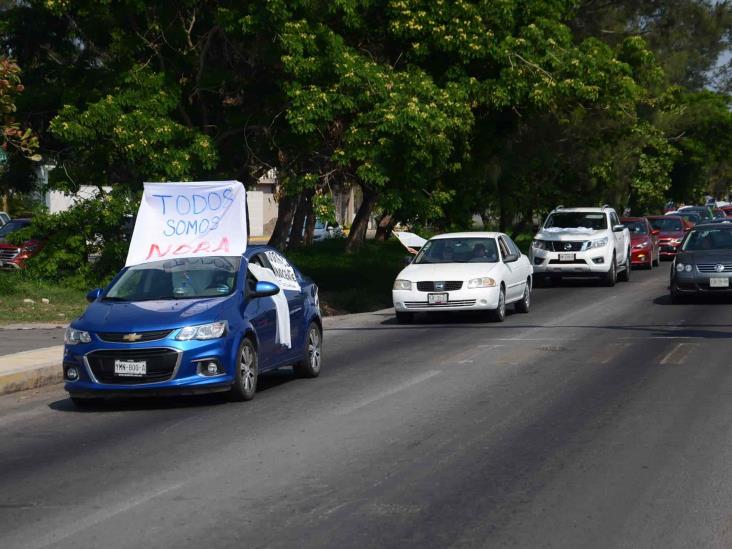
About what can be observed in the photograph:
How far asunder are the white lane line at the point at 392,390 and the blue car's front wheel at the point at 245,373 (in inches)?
43.5

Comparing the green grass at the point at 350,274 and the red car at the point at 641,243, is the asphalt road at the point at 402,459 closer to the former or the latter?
the green grass at the point at 350,274

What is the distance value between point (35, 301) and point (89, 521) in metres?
17.3

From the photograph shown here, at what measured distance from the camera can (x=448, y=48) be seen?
2780cm

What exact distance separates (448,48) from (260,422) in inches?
690

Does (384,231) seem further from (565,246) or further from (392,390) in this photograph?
(392,390)

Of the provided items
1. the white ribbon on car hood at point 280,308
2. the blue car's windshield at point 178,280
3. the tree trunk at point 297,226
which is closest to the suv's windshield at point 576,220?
the tree trunk at point 297,226

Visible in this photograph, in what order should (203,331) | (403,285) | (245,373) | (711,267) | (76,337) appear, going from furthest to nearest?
1. (711,267)
2. (403,285)
3. (245,373)
4. (76,337)
5. (203,331)

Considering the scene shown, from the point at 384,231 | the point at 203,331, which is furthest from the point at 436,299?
the point at 384,231

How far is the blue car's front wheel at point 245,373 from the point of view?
499 inches

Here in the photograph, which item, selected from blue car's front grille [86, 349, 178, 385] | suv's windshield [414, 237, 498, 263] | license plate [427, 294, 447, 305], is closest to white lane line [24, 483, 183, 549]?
blue car's front grille [86, 349, 178, 385]

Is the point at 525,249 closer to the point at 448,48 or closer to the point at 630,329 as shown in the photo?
the point at 448,48

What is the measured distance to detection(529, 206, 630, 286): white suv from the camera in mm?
31672

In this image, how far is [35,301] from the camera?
24.3 m

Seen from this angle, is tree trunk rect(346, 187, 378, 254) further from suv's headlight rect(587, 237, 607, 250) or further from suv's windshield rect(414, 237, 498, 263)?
suv's windshield rect(414, 237, 498, 263)
